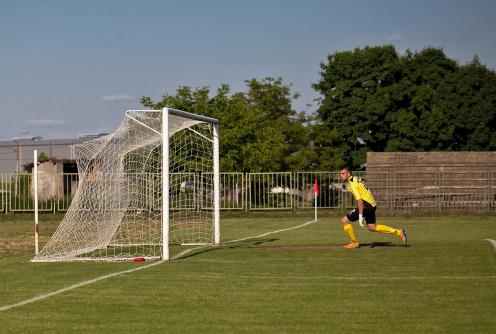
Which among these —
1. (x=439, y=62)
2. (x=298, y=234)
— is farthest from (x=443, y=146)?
(x=298, y=234)

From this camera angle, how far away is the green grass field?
393 inches

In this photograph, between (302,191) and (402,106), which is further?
(402,106)

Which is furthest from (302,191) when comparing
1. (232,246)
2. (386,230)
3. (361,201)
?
(361,201)

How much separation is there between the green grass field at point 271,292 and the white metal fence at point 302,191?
25.3 meters

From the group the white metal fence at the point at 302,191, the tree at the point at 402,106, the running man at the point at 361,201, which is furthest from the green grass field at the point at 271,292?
the tree at the point at 402,106

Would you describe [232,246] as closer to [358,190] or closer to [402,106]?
[358,190]

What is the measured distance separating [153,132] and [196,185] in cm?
1410

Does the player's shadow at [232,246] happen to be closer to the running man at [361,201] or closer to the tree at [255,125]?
the running man at [361,201]

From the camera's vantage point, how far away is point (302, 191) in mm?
48188

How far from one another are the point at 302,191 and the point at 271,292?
1402 inches

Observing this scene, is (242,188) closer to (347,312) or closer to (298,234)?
(298,234)

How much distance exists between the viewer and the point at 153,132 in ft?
69.2

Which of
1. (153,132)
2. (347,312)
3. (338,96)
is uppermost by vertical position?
(338,96)

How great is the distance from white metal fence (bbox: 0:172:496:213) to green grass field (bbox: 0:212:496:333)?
82.9ft
